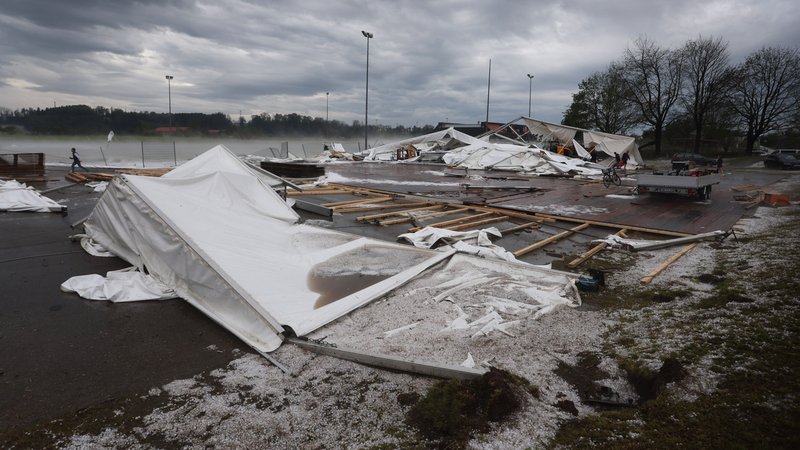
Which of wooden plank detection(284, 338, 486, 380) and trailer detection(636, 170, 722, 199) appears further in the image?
trailer detection(636, 170, 722, 199)

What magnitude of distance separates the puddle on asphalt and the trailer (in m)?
11.6

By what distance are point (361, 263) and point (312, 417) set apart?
3.70 meters

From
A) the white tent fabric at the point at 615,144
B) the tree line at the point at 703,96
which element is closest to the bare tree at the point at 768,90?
the tree line at the point at 703,96

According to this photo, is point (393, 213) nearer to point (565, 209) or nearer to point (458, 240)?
point (458, 240)

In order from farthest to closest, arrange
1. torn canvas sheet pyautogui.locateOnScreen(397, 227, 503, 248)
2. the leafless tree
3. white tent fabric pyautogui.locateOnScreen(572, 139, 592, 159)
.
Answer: the leafless tree
white tent fabric pyautogui.locateOnScreen(572, 139, 592, 159)
torn canvas sheet pyautogui.locateOnScreen(397, 227, 503, 248)

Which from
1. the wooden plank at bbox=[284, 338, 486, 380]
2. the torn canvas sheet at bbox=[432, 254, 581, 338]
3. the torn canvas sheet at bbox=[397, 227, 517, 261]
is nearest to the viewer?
the wooden plank at bbox=[284, 338, 486, 380]

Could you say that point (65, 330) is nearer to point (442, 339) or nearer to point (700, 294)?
point (442, 339)

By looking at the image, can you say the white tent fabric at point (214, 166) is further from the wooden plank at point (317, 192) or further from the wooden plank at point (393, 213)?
the wooden plank at point (317, 192)

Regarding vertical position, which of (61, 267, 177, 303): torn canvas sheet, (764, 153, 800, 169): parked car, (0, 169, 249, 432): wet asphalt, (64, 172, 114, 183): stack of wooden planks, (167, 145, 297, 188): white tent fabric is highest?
(764, 153, 800, 169): parked car

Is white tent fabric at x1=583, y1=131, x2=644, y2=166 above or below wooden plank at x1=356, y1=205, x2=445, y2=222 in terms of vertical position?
above

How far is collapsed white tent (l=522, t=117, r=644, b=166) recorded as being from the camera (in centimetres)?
3116

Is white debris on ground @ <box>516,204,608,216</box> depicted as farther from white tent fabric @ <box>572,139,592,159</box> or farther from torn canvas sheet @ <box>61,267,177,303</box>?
white tent fabric @ <box>572,139,592,159</box>

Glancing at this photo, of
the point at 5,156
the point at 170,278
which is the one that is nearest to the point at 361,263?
the point at 170,278

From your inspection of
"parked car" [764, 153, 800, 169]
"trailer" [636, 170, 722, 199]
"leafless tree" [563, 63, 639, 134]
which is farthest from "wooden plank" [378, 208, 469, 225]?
"leafless tree" [563, 63, 639, 134]
